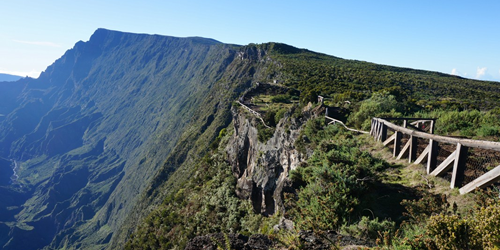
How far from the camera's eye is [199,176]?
Result: 39500mm

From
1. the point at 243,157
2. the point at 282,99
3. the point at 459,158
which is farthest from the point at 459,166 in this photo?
the point at 282,99

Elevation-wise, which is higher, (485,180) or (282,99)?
(485,180)

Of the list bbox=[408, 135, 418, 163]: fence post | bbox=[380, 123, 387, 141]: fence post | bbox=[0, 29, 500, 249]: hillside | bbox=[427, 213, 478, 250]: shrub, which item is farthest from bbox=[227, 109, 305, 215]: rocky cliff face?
bbox=[427, 213, 478, 250]: shrub

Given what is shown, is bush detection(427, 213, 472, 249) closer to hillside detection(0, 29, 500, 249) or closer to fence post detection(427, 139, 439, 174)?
hillside detection(0, 29, 500, 249)

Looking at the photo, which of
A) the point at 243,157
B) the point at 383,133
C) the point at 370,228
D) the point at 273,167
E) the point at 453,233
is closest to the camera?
the point at 453,233

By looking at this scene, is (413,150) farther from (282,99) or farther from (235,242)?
(282,99)

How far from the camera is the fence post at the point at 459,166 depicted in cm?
504

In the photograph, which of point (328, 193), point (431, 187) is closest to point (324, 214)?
point (328, 193)

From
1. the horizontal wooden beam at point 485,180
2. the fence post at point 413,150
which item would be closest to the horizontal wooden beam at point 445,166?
the horizontal wooden beam at point 485,180

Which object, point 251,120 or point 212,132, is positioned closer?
point 251,120

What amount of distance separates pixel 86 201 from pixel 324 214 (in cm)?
19593

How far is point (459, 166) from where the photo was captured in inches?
203

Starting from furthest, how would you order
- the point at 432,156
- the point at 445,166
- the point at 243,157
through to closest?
the point at 243,157 → the point at 432,156 → the point at 445,166

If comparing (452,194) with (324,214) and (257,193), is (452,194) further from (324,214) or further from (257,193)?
(257,193)
